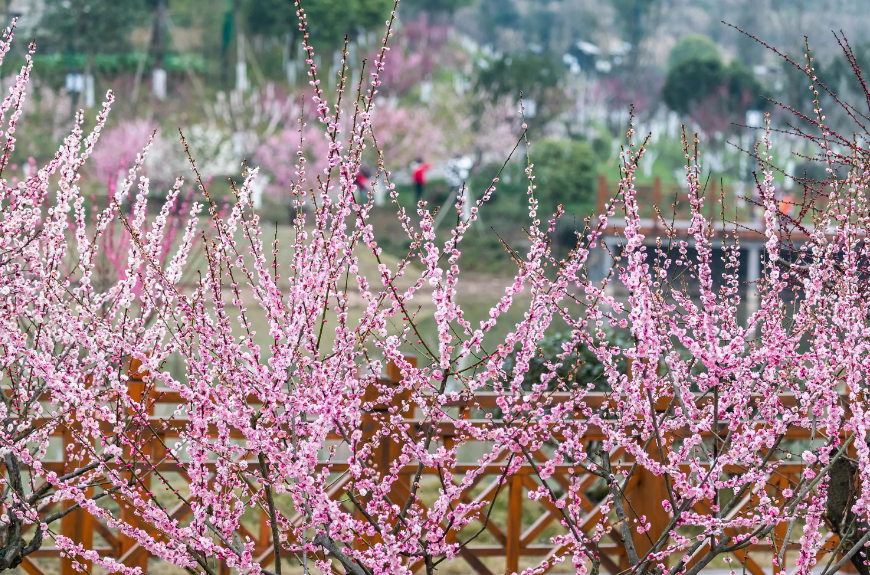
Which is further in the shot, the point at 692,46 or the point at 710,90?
the point at 692,46

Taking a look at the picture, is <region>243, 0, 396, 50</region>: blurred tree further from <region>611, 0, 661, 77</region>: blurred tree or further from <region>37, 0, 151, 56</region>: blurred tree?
<region>611, 0, 661, 77</region>: blurred tree

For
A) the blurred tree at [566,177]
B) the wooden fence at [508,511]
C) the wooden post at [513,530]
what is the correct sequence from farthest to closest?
the blurred tree at [566,177] → the wooden post at [513,530] → the wooden fence at [508,511]

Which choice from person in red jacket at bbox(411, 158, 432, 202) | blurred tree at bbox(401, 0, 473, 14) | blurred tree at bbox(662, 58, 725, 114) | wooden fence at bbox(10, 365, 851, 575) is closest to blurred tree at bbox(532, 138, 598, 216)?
person in red jacket at bbox(411, 158, 432, 202)

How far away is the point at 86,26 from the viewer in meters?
32.0

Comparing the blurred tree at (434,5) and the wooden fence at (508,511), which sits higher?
the blurred tree at (434,5)

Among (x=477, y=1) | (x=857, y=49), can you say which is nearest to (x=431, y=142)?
(x=477, y=1)

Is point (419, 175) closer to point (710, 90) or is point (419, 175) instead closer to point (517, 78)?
point (517, 78)

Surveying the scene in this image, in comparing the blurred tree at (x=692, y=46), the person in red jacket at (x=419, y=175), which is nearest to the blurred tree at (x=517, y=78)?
the person in red jacket at (x=419, y=175)

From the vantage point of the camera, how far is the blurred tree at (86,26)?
31.5 meters

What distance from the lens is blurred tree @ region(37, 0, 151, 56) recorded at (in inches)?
1240

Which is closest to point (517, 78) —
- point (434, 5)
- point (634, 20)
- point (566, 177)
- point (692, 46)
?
point (566, 177)

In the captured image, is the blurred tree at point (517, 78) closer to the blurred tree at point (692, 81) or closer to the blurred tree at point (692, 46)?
the blurred tree at point (692, 81)

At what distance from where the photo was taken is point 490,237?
28.4 metres

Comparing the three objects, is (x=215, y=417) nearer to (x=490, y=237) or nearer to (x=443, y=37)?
(x=490, y=237)
